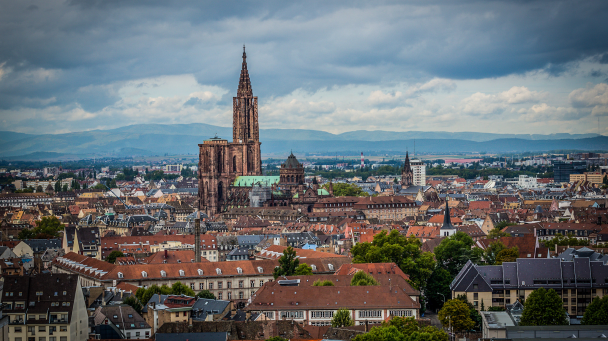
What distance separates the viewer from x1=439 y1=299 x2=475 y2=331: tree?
248 ft

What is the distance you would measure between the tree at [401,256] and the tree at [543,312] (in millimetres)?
18539

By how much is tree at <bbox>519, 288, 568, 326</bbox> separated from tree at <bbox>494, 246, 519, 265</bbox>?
24870 mm

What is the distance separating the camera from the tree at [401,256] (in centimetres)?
9426

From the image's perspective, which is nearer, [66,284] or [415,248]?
[66,284]

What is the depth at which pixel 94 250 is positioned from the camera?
125 meters

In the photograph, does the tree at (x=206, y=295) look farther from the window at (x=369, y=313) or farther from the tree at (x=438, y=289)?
the tree at (x=438, y=289)

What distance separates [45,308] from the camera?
6681 centimetres

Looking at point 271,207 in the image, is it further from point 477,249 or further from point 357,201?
point 477,249

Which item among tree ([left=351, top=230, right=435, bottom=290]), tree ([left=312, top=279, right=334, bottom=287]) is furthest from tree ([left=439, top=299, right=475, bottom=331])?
tree ([left=351, top=230, right=435, bottom=290])

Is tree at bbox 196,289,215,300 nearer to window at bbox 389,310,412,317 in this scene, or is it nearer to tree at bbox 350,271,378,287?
tree at bbox 350,271,378,287

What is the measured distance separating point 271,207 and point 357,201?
2179 centimetres

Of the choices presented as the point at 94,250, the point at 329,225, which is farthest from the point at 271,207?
the point at 94,250

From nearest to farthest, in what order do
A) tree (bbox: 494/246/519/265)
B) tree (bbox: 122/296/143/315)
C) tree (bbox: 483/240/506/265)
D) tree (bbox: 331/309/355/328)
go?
tree (bbox: 331/309/355/328)
tree (bbox: 122/296/143/315)
tree (bbox: 494/246/519/265)
tree (bbox: 483/240/506/265)

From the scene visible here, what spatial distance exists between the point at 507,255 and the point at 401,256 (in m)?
12.3
